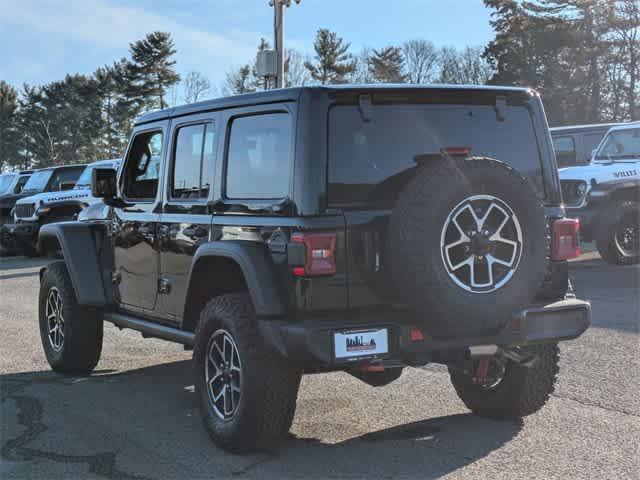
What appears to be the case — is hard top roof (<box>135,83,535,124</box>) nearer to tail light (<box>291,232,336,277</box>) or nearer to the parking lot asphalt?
tail light (<box>291,232,336,277</box>)

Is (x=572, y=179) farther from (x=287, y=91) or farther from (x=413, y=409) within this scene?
(x=287, y=91)

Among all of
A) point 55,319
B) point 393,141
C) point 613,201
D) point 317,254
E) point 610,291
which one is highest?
point 393,141

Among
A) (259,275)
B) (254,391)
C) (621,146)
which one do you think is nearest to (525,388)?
(254,391)

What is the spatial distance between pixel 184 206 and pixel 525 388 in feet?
7.61

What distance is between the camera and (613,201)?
1334 cm

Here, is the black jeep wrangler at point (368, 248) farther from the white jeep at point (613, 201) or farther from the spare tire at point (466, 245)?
the white jeep at point (613, 201)

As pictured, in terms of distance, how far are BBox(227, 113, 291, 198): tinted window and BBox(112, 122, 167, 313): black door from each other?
3.29 ft

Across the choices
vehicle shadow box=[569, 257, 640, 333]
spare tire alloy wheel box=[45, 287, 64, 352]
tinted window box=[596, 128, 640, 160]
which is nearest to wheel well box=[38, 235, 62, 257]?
spare tire alloy wheel box=[45, 287, 64, 352]

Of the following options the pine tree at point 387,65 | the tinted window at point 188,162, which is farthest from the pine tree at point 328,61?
the tinted window at point 188,162

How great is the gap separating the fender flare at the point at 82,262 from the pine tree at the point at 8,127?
7233 cm

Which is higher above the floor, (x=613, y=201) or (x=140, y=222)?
(x=613, y=201)

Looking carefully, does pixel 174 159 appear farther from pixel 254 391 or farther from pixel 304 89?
pixel 254 391

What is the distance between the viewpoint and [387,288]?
432 cm

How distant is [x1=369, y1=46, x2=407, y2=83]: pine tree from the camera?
208 feet
